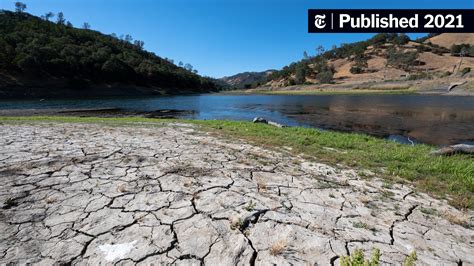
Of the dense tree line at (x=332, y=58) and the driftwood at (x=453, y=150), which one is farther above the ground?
the dense tree line at (x=332, y=58)

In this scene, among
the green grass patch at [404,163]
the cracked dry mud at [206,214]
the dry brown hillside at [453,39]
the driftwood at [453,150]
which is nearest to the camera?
the cracked dry mud at [206,214]

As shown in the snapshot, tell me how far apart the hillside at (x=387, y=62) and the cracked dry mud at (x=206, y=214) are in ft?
246

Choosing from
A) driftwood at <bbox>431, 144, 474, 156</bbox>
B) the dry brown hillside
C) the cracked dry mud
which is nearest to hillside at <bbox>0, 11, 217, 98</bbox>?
the cracked dry mud

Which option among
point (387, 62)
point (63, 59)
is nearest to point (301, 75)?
point (387, 62)

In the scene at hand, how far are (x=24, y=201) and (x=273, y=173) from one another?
4.10 metres

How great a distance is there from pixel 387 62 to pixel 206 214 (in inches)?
4740

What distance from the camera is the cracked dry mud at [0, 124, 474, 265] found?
264 cm

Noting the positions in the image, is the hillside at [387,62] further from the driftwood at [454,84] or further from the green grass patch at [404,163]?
the green grass patch at [404,163]

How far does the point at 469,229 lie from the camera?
10.8 ft

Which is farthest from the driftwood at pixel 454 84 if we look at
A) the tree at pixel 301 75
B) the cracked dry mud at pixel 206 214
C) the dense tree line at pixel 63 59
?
the dense tree line at pixel 63 59

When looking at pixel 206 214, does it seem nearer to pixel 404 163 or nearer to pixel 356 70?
pixel 404 163

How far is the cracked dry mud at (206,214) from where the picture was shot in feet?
8.65

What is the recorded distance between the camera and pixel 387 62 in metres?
102

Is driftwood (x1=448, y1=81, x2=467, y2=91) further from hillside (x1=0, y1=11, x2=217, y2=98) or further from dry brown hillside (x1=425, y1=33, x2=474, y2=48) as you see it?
dry brown hillside (x1=425, y1=33, x2=474, y2=48)
